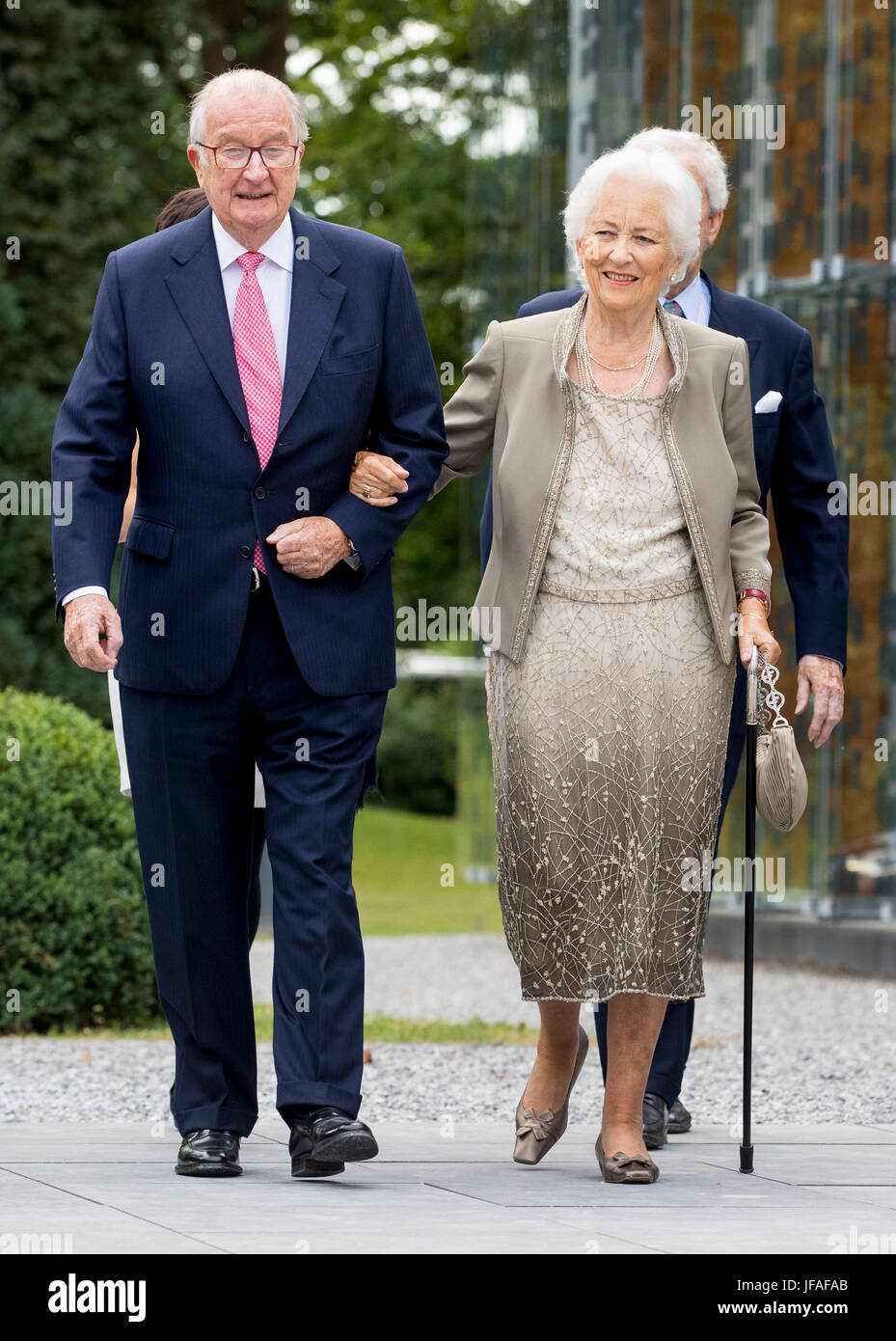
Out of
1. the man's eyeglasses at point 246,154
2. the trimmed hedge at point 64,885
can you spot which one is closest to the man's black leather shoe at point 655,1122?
the man's eyeglasses at point 246,154

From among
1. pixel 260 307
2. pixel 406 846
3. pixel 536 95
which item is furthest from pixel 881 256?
pixel 406 846

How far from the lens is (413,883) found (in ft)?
64.0

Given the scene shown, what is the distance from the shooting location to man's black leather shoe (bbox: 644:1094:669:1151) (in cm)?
514

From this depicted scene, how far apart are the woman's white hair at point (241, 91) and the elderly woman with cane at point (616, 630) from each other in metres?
0.62

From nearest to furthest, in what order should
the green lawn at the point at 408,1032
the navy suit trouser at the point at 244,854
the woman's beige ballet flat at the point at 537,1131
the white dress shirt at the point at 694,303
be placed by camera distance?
the navy suit trouser at the point at 244,854
the woman's beige ballet flat at the point at 537,1131
the white dress shirt at the point at 694,303
the green lawn at the point at 408,1032

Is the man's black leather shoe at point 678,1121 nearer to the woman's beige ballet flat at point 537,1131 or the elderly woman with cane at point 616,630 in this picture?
the woman's beige ballet flat at point 537,1131

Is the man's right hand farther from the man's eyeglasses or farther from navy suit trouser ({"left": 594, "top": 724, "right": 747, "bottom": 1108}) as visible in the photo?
navy suit trouser ({"left": 594, "top": 724, "right": 747, "bottom": 1108})

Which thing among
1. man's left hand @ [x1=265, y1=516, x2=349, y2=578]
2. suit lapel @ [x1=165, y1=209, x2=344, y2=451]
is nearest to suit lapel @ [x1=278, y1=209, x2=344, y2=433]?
suit lapel @ [x1=165, y1=209, x2=344, y2=451]

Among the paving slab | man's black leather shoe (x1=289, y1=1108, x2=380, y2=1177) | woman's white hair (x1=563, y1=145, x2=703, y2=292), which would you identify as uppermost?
woman's white hair (x1=563, y1=145, x2=703, y2=292)

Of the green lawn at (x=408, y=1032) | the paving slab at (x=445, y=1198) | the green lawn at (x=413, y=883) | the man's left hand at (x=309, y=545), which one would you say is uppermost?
the man's left hand at (x=309, y=545)

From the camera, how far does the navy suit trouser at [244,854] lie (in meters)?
4.48

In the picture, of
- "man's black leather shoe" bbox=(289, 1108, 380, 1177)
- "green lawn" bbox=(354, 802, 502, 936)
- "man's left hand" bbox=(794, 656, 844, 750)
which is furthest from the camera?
"green lawn" bbox=(354, 802, 502, 936)
